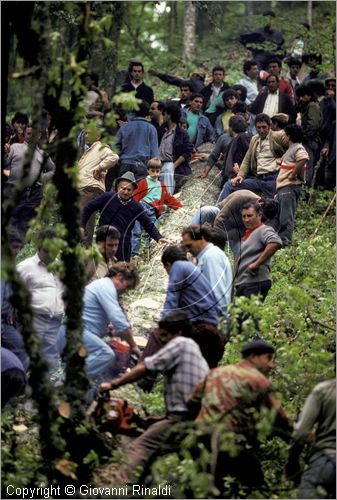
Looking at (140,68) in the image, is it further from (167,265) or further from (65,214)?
(65,214)

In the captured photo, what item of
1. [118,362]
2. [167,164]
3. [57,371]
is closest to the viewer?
[118,362]

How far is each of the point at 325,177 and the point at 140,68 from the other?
3606mm

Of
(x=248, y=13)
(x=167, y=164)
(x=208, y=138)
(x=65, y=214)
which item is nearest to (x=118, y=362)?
(x=65, y=214)

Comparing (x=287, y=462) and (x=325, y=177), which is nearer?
(x=287, y=462)

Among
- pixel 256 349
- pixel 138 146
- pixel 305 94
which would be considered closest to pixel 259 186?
pixel 138 146

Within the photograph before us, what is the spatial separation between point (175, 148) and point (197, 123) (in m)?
1.85

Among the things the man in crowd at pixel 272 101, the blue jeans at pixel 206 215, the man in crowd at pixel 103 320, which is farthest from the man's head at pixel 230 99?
the man in crowd at pixel 103 320

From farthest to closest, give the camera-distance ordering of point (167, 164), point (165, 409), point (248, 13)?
point (248, 13)
point (167, 164)
point (165, 409)

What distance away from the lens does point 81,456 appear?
1241 centimetres

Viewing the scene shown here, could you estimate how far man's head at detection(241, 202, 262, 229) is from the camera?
51.0ft

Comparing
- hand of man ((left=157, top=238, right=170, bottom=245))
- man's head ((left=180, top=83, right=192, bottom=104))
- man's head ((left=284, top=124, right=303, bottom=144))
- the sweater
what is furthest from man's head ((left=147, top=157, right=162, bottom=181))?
man's head ((left=180, top=83, right=192, bottom=104))

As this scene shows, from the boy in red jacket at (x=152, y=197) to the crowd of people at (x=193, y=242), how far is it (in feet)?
0.07

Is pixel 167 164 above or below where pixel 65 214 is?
below

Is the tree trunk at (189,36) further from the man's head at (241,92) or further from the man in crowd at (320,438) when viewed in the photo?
the man in crowd at (320,438)
